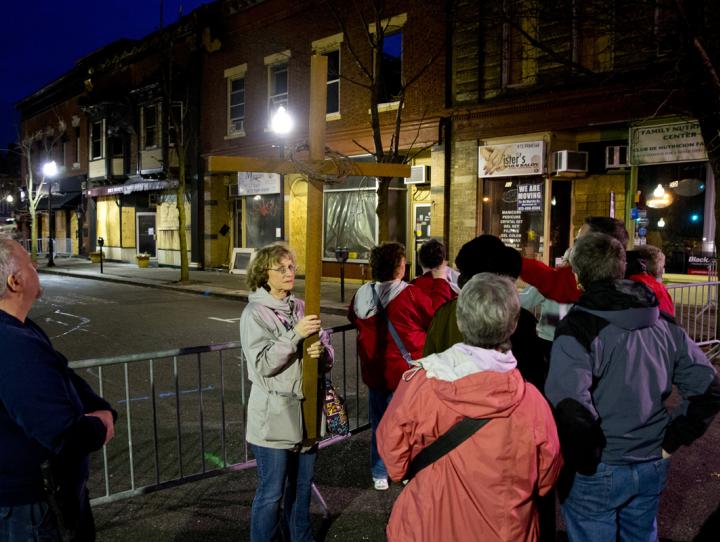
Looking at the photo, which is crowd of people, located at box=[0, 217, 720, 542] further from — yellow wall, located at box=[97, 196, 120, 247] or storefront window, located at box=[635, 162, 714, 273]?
yellow wall, located at box=[97, 196, 120, 247]

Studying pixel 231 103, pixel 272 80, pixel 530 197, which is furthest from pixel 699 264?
pixel 231 103

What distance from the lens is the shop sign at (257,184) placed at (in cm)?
2112

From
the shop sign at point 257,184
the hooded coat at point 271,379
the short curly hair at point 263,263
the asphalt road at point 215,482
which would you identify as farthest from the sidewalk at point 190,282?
the hooded coat at point 271,379

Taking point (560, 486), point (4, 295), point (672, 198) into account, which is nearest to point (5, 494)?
point (4, 295)

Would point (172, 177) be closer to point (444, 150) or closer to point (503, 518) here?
point (444, 150)

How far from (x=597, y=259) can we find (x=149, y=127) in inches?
1085

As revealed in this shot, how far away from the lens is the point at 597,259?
2730 millimetres

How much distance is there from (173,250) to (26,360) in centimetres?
2551

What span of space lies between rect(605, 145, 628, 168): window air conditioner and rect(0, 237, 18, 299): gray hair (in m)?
13.5

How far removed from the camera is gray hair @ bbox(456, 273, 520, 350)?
217cm

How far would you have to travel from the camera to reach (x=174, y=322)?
1223 cm

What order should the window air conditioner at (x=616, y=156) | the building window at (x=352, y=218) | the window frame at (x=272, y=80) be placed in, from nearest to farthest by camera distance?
the window air conditioner at (x=616, y=156), the building window at (x=352, y=218), the window frame at (x=272, y=80)

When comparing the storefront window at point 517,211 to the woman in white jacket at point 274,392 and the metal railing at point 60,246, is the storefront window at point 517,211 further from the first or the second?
the metal railing at point 60,246

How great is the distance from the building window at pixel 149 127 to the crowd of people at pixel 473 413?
2565cm
